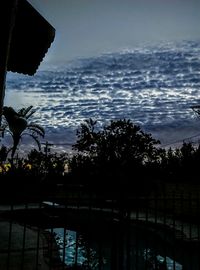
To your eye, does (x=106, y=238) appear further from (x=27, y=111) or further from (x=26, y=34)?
(x=27, y=111)

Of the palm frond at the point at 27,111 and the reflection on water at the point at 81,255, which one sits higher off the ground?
the palm frond at the point at 27,111

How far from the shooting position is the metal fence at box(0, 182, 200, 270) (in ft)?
16.1

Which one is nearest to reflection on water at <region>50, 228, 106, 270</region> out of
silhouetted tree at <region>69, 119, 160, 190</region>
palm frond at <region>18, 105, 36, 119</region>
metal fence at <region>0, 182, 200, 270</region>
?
metal fence at <region>0, 182, 200, 270</region>

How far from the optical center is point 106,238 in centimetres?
1595

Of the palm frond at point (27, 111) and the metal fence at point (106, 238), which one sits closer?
the metal fence at point (106, 238)

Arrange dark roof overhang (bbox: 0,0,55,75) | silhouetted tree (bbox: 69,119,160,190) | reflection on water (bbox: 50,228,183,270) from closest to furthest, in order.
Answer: dark roof overhang (bbox: 0,0,55,75) → reflection on water (bbox: 50,228,183,270) → silhouetted tree (bbox: 69,119,160,190)

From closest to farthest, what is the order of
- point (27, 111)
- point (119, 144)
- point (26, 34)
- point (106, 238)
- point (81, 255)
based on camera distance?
1. point (26, 34)
2. point (81, 255)
3. point (106, 238)
4. point (27, 111)
5. point (119, 144)

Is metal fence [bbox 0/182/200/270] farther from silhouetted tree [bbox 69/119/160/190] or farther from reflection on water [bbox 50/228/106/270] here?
silhouetted tree [bbox 69/119/160/190]

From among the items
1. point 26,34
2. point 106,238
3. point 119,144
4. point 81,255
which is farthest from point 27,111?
point 26,34

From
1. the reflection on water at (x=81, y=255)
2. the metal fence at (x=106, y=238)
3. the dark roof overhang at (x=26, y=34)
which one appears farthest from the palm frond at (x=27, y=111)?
the dark roof overhang at (x=26, y=34)

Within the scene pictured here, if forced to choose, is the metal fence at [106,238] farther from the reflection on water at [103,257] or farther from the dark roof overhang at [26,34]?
the dark roof overhang at [26,34]

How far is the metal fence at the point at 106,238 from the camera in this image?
4.92 m

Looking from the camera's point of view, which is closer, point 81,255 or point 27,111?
point 81,255

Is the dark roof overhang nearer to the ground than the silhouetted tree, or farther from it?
nearer to the ground
